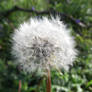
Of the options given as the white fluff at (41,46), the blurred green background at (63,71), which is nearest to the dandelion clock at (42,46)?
the white fluff at (41,46)

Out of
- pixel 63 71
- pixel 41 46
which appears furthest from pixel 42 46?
pixel 63 71

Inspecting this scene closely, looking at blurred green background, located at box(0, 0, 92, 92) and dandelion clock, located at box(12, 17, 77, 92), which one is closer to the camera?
dandelion clock, located at box(12, 17, 77, 92)

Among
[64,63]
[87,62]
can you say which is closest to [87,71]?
[87,62]

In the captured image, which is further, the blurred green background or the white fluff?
the blurred green background

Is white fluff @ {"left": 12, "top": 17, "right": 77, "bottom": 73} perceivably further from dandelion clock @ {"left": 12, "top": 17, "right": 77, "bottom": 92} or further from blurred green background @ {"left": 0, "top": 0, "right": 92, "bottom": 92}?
blurred green background @ {"left": 0, "top": 0, "right": 92, "bottom": 92}

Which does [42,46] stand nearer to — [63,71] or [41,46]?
[41,46]

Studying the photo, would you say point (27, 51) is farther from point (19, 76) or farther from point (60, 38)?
point (19, 76)

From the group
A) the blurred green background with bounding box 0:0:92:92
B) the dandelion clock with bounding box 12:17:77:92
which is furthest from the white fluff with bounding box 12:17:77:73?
the blurred green background with bounding box 0:0:92:92
